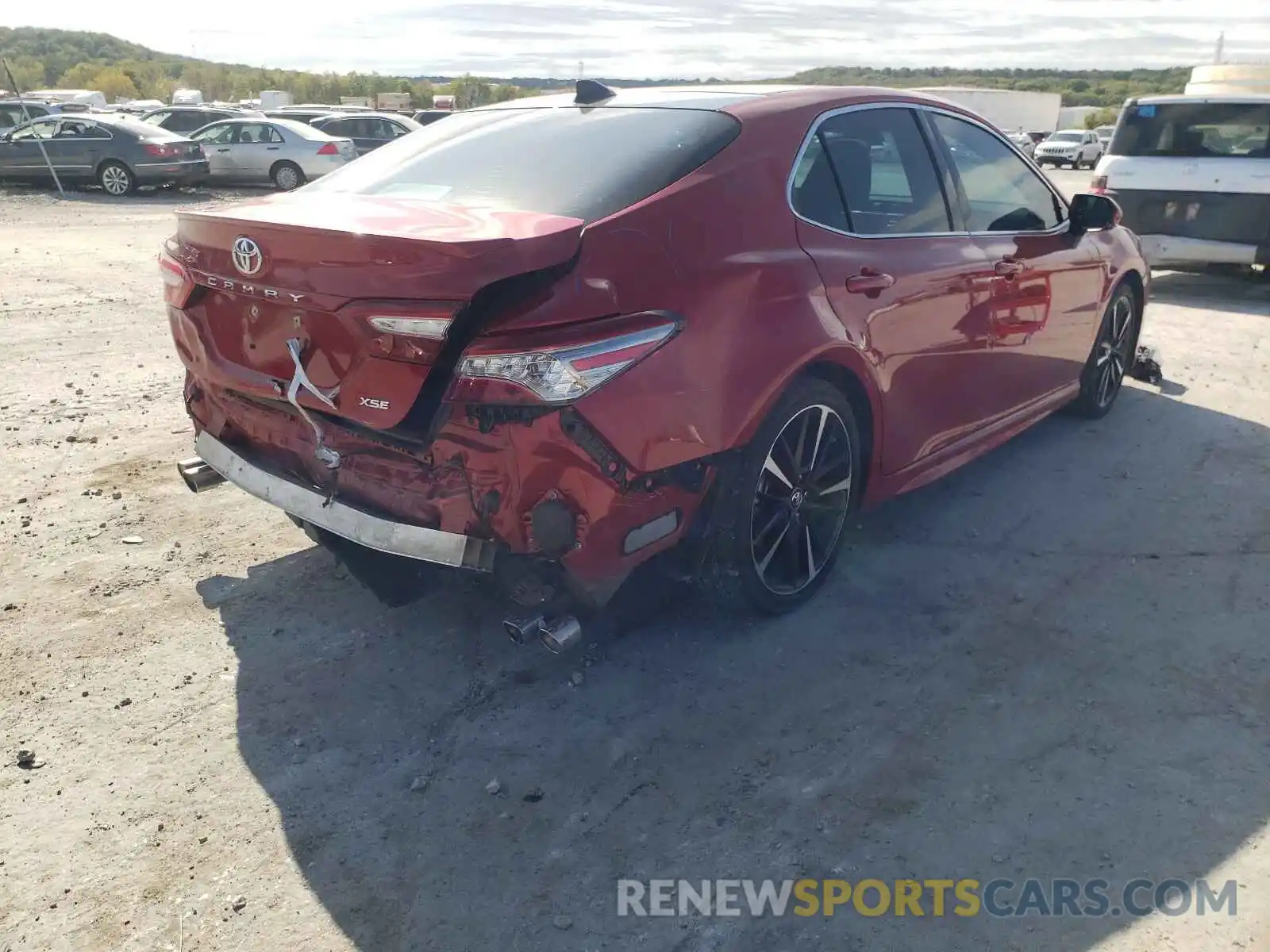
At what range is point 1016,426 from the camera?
193 inches

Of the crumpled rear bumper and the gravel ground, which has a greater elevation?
the crumpled rear bumper

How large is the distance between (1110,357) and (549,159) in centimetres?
394

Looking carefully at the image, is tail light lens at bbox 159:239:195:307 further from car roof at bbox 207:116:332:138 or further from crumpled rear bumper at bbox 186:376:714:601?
car roof at bbox 207:116:332:138

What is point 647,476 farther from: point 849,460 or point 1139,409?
point 1139,409

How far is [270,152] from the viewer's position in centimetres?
2023

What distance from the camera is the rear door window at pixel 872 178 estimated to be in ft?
11.7

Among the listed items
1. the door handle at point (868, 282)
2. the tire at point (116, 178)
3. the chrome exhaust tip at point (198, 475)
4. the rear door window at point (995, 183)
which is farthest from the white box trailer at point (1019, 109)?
the chrome exhaust tip at point (198, 475)

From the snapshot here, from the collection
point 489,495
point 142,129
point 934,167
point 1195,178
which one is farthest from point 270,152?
point 489,495

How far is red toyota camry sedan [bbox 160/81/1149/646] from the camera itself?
8.84ft

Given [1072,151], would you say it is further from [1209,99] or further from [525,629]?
[525,629]

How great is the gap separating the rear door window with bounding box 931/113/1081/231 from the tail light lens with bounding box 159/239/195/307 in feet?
9.82

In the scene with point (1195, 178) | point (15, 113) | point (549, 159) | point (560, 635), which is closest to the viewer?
point (560, 635)

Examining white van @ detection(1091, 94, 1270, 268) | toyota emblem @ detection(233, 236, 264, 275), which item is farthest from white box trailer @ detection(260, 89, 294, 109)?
toyota emblem @ detection(233, 236, 264, 275)

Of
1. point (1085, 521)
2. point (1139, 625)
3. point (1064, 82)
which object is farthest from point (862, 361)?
point (1064, 82)
